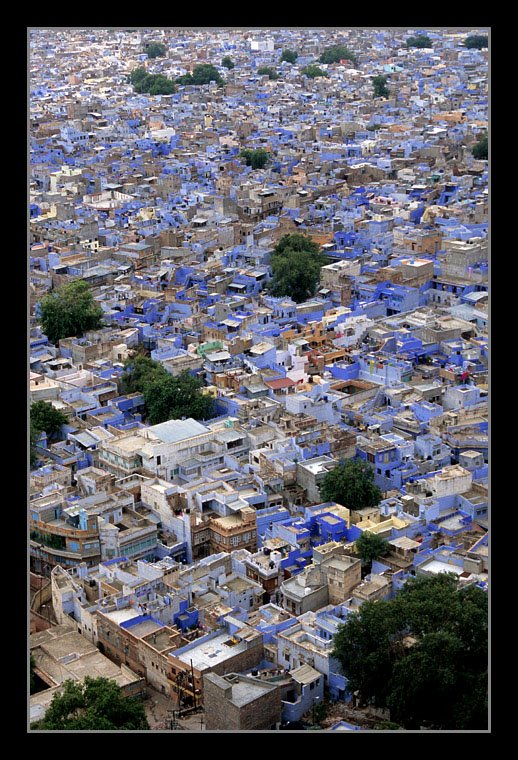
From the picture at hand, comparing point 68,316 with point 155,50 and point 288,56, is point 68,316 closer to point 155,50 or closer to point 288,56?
point 288,56

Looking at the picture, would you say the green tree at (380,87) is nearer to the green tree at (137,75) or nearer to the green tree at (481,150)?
the green tree at (137,75)

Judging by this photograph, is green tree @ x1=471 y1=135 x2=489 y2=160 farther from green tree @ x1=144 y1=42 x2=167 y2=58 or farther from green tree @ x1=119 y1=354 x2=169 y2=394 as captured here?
green tree @ x1=144 y1=42 x2=167 y2=58

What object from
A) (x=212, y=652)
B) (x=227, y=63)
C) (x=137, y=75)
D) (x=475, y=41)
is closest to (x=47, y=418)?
(x=212, y=652)

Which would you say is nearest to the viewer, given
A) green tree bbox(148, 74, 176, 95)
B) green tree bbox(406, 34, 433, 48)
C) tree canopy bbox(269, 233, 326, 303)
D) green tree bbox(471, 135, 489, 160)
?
tree canopy bbox(269, 233, 326, 303)

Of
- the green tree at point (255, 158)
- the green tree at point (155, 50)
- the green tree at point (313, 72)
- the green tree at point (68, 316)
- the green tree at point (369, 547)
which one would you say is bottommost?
the green tree at point (369, 547)

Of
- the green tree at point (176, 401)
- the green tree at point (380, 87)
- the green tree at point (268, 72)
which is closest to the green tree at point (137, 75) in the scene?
the green tree at point (268, 72)

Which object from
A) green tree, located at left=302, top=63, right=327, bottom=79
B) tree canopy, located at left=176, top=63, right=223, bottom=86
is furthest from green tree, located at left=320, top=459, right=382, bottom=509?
green tree, located at left=302, top=63, right=327, bottom=79

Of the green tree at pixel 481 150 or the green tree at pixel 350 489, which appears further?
the green tree at pixel 481 150

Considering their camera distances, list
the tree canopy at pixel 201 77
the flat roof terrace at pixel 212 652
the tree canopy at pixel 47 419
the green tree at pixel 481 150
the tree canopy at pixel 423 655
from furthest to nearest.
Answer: the tree canopy at pixel 201 77 < the green tree at pixel 481 150 < the tree canopy at pixel 47 419 < the flat roof terrace at pixel 212 652 < the tree canopy at pixel 423 655
